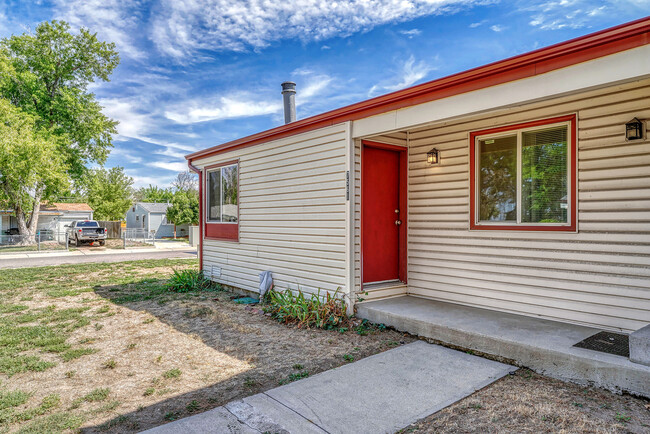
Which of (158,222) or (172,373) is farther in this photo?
(158,222)

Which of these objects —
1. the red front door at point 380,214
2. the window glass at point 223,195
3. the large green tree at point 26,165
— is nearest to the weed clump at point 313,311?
the red front door at point 380,214

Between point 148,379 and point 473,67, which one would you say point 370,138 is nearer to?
point 473,67

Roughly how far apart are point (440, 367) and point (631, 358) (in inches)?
56.6

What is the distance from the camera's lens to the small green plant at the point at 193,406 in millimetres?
2775

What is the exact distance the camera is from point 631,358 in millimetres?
2785

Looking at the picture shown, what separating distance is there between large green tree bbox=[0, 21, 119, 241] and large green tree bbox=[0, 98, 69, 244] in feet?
0.44

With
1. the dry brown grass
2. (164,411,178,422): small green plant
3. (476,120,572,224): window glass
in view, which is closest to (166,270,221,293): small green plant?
the dry brown grass

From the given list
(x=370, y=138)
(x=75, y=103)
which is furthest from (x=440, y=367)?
(x=75, y=103)

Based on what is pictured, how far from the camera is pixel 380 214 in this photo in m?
5.41

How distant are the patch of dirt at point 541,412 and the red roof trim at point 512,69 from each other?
2580mm

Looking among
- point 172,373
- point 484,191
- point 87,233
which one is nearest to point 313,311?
point 172,373

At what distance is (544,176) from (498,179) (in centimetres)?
53

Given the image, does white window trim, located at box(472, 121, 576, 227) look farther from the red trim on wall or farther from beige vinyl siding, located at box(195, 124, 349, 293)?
beige vinyl siding, located at box(195, 124, 349, 293)

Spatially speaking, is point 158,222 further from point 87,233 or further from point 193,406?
point 193,406
